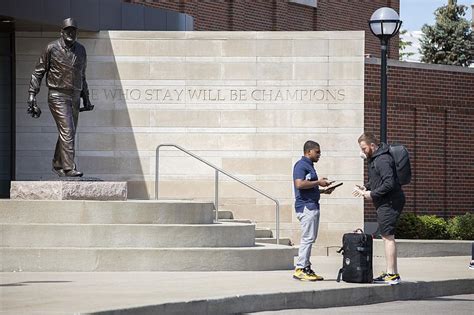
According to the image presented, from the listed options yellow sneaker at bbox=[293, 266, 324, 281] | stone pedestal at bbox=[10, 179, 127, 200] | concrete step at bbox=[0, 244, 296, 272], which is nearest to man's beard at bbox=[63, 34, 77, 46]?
stone pedestal at bbox=[10, 179, 127, 200]

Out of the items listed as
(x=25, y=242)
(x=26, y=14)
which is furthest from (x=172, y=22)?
(x=25, y=242)

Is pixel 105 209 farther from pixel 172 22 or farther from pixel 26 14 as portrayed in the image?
pixel 172 22

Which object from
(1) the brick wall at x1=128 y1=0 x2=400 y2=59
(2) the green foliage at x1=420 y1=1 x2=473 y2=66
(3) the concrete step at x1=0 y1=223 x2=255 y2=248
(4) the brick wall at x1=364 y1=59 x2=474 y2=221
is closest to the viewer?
(3) the concrete step at x1=0 y1=223 x2=255 y2=248

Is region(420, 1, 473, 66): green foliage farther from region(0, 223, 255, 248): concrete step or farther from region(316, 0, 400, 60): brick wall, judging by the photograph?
region(0, 223, 255, 248): concrete step

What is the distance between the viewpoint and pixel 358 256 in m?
17.0

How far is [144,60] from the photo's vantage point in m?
25.1

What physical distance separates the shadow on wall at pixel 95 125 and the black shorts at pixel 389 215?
9.15m

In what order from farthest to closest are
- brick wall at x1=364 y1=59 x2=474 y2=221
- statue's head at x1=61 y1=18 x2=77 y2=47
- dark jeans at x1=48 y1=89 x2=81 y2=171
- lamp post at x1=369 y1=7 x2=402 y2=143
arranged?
brick wall at x1=364 y1=59 x2=474 y2=221 → lamp post at x1=369 y1=7 x2=402 y2=143 → dark jeans at x1=48 y1=89 x2=81 y2=171 → statue's head at x1=61 y1=18 x2=77 y2=47

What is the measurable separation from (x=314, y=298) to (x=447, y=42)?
128 ft

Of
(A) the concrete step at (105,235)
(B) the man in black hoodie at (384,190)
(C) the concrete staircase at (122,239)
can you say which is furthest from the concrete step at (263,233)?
(B) the man in black hoodie at (384,190)

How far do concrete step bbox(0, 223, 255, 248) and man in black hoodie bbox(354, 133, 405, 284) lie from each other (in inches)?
140

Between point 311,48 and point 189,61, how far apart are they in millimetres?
2498

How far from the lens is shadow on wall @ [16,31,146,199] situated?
25.0 metres

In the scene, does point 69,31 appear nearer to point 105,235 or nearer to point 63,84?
point 63,84
